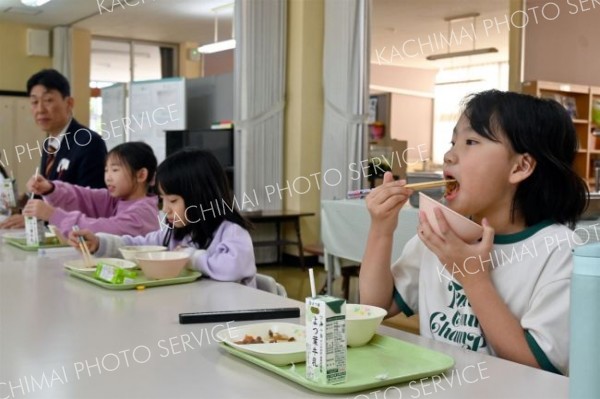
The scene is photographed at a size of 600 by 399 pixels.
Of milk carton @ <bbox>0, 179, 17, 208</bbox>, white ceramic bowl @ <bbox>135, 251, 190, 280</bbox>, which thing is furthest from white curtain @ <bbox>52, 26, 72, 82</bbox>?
white ceramic bowl @ <bbox>135, 251, 190, 280</bbox>

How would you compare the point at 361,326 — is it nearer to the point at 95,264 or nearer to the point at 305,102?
the point at 95,264

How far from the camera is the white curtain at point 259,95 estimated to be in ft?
19.7

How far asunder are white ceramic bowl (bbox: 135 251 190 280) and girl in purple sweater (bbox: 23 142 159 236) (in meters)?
0.71

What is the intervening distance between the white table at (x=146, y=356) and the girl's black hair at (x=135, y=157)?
0.91m

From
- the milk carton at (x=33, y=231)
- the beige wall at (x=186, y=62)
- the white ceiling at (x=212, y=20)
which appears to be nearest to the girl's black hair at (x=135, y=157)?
Result: the milk carton at (x=33, y=231)

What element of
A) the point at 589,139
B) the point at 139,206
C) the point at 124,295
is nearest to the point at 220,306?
the point at 124,295

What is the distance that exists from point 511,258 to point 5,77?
9.29 m

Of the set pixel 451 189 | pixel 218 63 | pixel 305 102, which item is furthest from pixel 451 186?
pixel 218 63

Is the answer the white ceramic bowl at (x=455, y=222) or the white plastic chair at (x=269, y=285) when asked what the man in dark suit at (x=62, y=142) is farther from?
the white ceramic bowl at (x=455, y=222)

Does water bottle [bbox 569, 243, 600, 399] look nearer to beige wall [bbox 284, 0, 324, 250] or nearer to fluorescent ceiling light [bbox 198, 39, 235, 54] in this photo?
beige wall [bbox 284, 0, 324, 250]

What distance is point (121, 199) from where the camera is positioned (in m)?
2.65

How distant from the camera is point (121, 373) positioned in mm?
1023

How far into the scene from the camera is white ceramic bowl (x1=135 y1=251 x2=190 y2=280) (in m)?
1.77

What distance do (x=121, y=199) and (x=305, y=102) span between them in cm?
354
